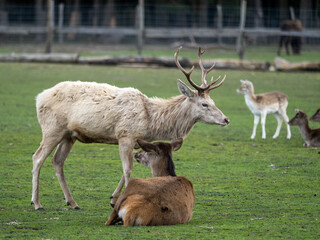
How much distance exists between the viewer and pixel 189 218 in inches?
257

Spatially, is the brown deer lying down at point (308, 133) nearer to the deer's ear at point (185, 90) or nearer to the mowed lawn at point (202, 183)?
the mowed lawn at point (202, 183)

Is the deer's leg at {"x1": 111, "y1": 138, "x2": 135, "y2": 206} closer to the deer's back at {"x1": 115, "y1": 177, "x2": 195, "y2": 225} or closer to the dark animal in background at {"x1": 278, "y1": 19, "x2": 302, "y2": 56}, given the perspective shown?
the deer's back at {"x1": 115, "y1": 177, "x2": 195, "y2": 225}

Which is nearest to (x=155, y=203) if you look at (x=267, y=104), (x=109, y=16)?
(x=267, y=104)

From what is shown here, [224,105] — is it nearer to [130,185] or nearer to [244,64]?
[244,64]

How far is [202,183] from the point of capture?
29.0ft

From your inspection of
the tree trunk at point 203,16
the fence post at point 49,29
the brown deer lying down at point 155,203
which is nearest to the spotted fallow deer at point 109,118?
the brown deer lying down at point 155,203

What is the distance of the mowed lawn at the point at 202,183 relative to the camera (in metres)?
6.19

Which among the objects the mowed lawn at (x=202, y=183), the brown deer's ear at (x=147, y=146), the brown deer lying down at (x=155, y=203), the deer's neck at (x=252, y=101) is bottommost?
the mowed lawn at (x=202, y=183)

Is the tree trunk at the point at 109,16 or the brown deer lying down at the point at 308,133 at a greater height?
the tree trunk at the point at 109,16

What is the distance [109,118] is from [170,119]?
2.62ft

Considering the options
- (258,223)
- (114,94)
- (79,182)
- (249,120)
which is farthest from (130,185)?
(249,120)

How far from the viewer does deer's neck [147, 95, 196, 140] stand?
8039 millimetres

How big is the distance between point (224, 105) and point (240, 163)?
6588 millimetres

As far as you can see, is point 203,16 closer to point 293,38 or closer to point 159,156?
point 293,38
